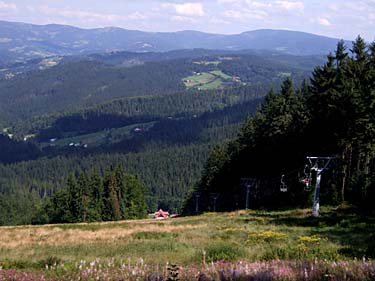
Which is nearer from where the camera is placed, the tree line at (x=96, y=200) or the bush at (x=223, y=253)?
the bush at (x=223, y=253)

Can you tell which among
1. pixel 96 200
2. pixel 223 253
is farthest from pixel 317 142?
pixel 223 253

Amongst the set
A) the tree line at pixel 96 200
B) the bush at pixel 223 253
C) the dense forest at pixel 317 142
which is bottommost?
the tree line at pixel 96 200

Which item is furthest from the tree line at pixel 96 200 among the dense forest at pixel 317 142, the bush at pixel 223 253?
the bush at pixel 223 253

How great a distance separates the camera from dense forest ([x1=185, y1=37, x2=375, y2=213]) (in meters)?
39.1

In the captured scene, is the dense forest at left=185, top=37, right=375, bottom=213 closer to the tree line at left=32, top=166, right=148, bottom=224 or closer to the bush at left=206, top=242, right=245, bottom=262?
the tree line at left=32, top=166, right=148, bottom=224

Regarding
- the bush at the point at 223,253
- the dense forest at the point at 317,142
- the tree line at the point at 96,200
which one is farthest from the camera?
the tree line at the point at 96,200

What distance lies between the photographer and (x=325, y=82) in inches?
1876

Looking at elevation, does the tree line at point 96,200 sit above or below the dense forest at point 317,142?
below

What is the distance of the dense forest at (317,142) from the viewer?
39.1 meters

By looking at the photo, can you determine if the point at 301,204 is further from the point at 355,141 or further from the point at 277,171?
the point at 277,171

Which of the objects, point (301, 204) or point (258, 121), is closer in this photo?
point (301, 204)

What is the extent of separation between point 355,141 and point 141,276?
124 feet

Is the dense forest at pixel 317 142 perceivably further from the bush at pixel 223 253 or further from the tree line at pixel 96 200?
the bush at pixel 223 253

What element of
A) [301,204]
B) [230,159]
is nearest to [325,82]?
[301,204]
